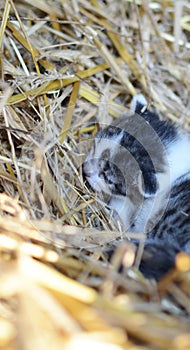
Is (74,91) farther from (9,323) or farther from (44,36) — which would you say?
(9,323)

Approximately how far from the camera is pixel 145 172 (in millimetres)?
2523

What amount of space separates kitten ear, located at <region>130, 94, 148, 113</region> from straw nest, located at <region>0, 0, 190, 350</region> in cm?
15

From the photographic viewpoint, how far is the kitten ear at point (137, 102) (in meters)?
2.88

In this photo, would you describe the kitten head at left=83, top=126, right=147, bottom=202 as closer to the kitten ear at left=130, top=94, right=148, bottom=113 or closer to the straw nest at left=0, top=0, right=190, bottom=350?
the straw nest at left=0, top=0, right=190, bottom=350

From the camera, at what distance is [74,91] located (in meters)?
2.92

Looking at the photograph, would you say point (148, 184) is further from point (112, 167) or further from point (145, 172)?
point (112, 167)

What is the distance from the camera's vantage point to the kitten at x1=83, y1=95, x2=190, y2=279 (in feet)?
7.94

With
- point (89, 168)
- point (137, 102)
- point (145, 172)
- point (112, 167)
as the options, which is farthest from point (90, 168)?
point (137, 102)

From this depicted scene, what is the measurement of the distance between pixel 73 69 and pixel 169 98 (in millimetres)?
639

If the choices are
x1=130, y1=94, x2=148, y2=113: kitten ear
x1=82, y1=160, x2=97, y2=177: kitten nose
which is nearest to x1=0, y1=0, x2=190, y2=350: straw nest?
x1=82, y1=160, x2=97, y2=177: kitten nose

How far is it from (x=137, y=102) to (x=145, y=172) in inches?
21.6

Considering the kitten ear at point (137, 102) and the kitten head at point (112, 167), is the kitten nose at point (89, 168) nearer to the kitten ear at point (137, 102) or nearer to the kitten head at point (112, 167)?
the kitten head at point (112, 167)

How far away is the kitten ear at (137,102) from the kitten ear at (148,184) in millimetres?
488

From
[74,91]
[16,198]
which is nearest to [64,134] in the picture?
[74,91]
